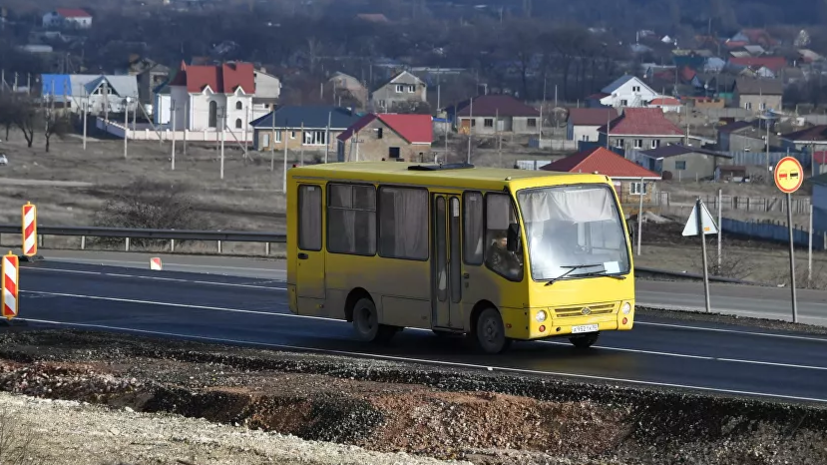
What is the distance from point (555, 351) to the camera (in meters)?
19.0

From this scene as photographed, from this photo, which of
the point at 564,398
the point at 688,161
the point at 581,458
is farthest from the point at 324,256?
the point at 688,161

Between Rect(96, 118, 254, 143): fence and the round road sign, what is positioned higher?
Rect(96, 118, 254, 143): fence

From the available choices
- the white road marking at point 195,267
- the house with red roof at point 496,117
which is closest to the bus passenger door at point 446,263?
the white road marking at point 195,267

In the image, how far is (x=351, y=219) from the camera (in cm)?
2005

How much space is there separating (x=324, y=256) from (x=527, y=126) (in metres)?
123

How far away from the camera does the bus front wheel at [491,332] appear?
727 inches

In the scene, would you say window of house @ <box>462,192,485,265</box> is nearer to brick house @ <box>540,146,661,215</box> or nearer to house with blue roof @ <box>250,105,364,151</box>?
brick house @ <box>540,146,661,215</box>

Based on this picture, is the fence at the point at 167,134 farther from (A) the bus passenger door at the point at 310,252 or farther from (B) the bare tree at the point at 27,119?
(A) the bus passenger door at the point at 310,252

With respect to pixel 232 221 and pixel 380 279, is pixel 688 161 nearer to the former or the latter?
pixel 232 221

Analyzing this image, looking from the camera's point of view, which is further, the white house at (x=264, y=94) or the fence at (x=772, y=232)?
the white house at (x=264, y=94)

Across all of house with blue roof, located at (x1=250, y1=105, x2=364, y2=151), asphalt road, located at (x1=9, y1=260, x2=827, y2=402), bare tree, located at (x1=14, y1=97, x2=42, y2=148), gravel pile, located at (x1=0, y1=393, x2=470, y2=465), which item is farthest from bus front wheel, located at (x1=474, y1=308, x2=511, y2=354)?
house with blue roof, located at (x1=250, y1=105, x2=364, y2=151)

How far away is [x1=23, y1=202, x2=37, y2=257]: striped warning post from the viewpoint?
2966 centimetres

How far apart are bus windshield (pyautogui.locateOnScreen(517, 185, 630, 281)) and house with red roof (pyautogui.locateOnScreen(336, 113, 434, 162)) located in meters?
86.6

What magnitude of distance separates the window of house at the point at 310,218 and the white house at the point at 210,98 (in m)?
119
